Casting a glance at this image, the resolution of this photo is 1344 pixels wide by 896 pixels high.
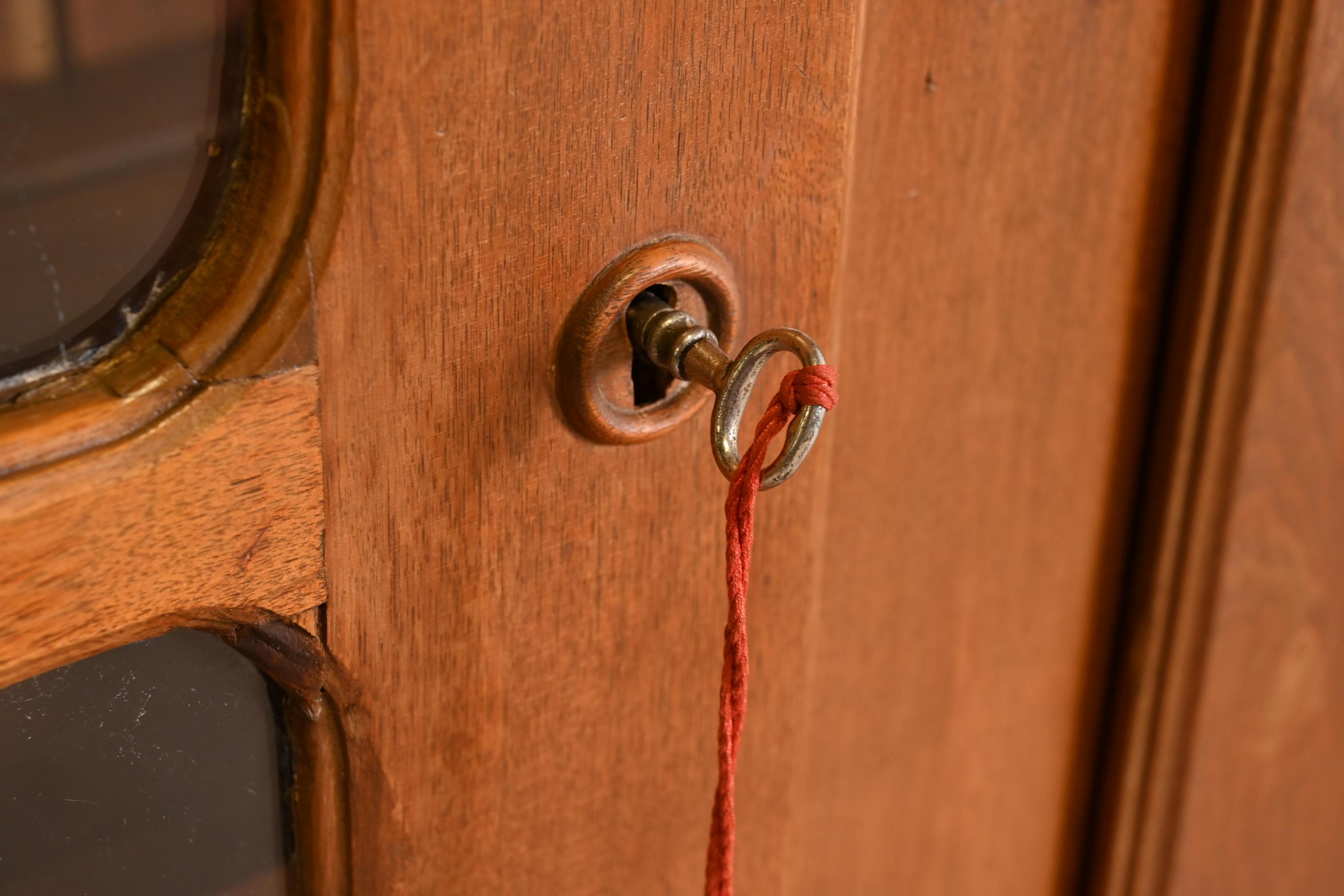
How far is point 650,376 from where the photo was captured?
41cm

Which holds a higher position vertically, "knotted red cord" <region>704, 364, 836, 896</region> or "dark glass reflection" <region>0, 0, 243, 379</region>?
"dark glass reflection" <region>0, 0, 243, 379</region>

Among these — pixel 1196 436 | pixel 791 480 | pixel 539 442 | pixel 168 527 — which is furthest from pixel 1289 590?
pixel 168 527

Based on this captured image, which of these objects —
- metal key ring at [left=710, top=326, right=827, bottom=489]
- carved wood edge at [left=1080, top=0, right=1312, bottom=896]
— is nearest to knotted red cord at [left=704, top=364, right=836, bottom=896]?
metal key ring at [left=710, top=326, right=827, bottom=489]

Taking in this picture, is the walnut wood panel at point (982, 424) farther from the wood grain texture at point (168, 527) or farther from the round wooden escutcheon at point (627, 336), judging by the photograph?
the wood grain texture at point (168, 527)

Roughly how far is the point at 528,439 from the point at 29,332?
0.14 meters

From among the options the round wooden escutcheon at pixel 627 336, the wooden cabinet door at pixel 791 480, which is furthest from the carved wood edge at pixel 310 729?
the round wooden escutcheon at pixel 627 336

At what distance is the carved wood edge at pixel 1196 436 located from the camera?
1.79 feet

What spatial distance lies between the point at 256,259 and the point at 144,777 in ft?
0.52

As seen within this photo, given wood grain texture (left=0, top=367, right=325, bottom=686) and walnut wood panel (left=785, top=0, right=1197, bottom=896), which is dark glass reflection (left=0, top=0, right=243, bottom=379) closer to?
wood grain texture (left=0, top=367, right=325, bottom=686)

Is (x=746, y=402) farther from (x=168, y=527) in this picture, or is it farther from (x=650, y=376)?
(x=168, y=527)

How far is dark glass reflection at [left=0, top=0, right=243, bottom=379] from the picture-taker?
297 millimetres

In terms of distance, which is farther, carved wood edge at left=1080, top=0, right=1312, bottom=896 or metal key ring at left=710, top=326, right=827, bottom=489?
carved wood edge at left=1080, top=0, right=1312, bottom=896

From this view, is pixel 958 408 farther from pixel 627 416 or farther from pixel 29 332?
pixel 29 332

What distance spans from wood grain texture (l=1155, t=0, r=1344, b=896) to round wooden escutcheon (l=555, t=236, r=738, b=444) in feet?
1.00
